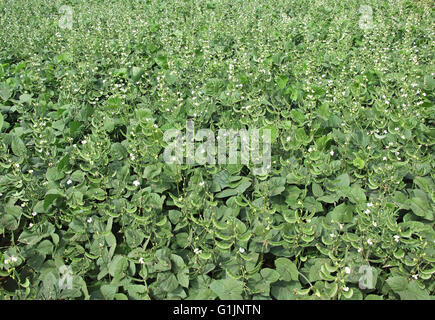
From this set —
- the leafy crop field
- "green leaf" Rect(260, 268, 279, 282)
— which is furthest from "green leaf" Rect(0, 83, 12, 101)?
"green leaf" Rect(260, 268, 279, 282)

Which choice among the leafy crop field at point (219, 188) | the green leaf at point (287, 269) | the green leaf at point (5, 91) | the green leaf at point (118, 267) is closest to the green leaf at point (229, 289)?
the leafy crop field at point (219, 188)

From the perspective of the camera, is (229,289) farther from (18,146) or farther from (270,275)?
(18,146)

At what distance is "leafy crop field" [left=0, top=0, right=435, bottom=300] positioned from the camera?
2.22 metres

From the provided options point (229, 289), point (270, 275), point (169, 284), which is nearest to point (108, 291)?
point (169, 284)

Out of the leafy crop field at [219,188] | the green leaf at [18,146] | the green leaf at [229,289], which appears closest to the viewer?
the green leaf at [229,289]

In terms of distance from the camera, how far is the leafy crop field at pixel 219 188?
2.22 metres

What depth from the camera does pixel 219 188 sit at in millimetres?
2773

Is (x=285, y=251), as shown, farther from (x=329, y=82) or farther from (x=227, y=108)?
(x=329, y=82)

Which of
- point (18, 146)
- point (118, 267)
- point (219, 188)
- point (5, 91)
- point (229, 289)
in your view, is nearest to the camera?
point (229, 289)

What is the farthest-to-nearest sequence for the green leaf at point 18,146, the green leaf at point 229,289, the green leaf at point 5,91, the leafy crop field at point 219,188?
the green leaf at point 5,91, the green leaf at point 18,146, the leafy crop field at point 219,188, the green leaf at point 229,289

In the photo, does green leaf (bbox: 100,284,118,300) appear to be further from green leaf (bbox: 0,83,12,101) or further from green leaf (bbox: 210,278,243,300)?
green leaf (bbox: 0,83,12,101)

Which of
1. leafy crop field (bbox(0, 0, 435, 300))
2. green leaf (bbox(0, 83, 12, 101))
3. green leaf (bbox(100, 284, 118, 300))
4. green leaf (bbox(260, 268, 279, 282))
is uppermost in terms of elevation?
green leaf (bbox(0, 83, 12, 101))

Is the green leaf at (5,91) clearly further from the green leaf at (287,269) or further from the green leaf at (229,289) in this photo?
the green leaf at (287,269)

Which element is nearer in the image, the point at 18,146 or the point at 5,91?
the point at 18,146
